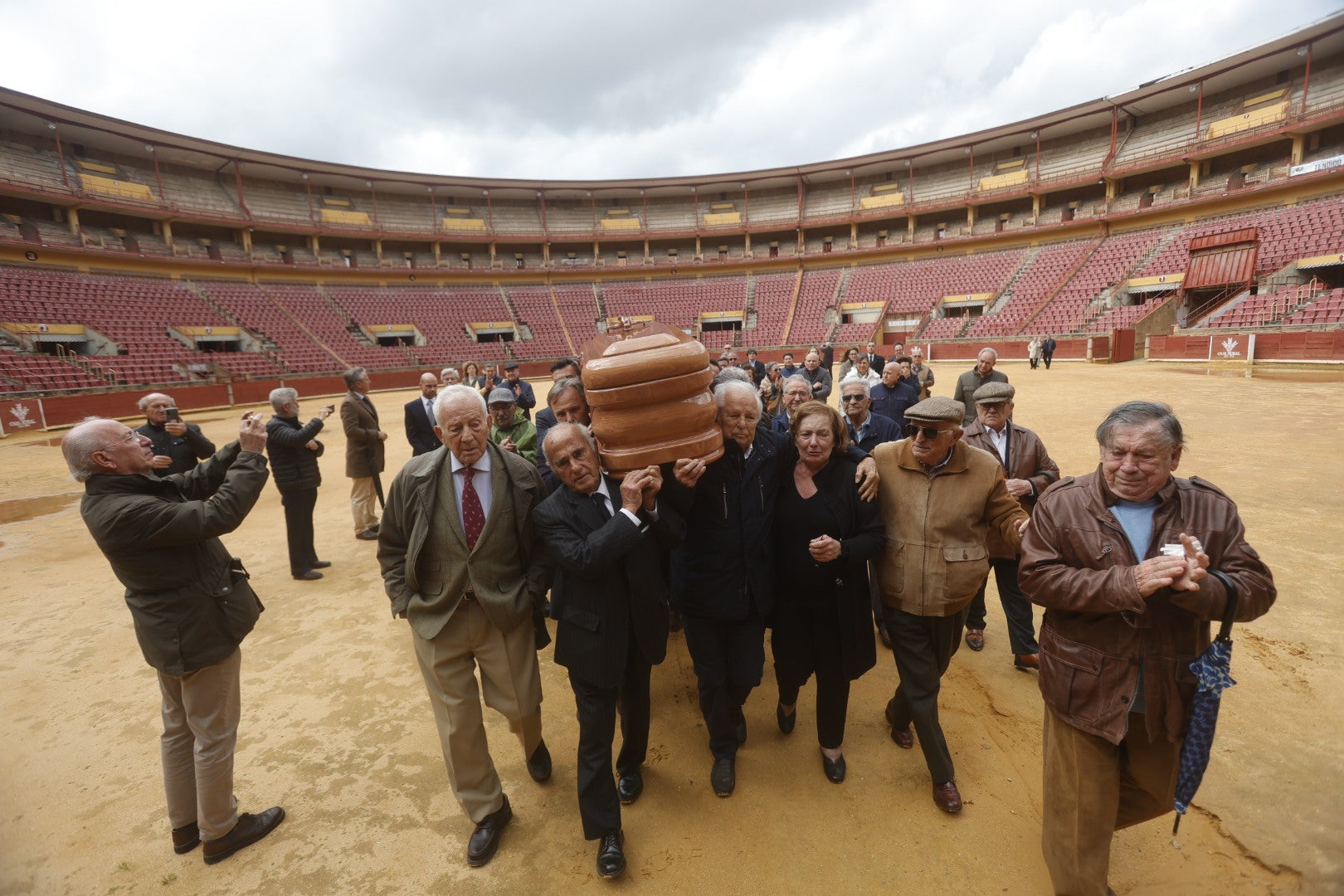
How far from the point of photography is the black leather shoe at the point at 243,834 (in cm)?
256

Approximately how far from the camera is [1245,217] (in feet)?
80.6

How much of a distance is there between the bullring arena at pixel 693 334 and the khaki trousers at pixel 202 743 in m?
0.25

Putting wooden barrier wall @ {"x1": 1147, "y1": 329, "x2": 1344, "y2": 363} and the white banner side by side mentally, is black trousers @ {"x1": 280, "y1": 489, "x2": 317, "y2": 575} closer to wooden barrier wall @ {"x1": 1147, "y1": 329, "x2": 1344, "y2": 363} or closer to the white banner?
wooden barrier wall @ {"x1": 1147, "y1": 329, "x2": 1344, "y2": 363}

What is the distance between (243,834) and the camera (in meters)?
2.64

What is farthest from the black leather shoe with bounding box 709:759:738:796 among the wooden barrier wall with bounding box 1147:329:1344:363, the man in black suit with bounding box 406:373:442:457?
the wooden barrier wall with bounding box 1147:329:1344:363

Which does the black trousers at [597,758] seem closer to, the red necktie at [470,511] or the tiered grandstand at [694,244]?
the red necktie at [470,511]

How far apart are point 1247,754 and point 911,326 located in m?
32.0

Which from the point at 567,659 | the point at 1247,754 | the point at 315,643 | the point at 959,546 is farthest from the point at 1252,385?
the point at 315,643

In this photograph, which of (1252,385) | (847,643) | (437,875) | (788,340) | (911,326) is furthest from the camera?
(788,340)

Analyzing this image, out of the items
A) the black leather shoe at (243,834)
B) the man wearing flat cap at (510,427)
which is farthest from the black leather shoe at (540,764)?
the man wearing flat cap at (510,427)

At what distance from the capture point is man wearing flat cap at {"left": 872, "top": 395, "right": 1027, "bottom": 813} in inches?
102

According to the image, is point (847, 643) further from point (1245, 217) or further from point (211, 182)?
point (211, 182)

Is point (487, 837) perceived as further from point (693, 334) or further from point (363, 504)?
point (693, 334)

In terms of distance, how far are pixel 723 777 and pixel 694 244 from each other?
42754 mm
